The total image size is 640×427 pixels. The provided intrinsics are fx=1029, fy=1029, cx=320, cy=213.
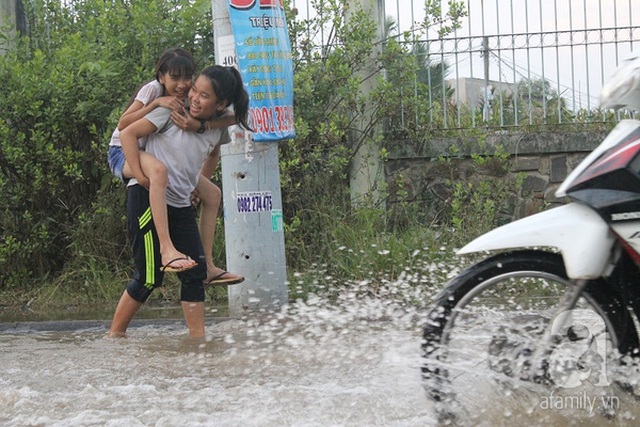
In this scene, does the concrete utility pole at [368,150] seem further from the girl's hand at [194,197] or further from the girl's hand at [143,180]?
the girl's hand at [143,180]

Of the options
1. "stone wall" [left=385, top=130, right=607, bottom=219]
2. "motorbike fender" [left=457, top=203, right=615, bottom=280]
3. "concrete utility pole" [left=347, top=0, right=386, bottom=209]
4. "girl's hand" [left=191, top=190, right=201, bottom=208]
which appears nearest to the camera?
"motorbike fender" [left=457, top=203, right=615, bottom=280]

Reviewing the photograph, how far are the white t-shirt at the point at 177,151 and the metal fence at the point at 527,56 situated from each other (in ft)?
14.4

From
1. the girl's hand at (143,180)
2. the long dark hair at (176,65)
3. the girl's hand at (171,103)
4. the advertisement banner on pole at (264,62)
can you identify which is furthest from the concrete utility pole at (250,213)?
the girl's hand at (143,180)

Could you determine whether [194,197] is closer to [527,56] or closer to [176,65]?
[176,65]

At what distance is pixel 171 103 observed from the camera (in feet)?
18.2

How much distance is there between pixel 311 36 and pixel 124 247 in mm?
2557

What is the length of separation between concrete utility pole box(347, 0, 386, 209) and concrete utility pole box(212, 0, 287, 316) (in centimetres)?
212

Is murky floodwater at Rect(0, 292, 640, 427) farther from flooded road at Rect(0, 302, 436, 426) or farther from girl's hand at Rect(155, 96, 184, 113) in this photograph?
girl's hand at Rect(155, 96, 184, 113)

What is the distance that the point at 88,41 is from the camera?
29.7 ft

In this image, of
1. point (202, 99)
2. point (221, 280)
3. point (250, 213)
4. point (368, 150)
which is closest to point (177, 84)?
point (202, 99)

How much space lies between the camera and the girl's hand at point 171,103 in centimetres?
554

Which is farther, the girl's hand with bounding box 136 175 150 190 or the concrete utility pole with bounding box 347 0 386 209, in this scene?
the concrete utility pole with bounding box 347 0 386 209

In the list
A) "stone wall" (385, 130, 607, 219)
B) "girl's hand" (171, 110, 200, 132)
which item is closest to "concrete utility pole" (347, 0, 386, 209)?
"stone wall" (385, 130, 607, 219)

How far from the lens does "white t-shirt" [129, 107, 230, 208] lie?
5.61 m
